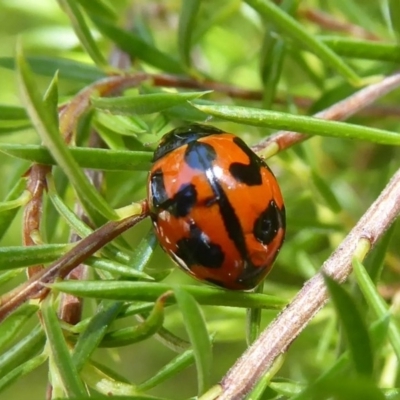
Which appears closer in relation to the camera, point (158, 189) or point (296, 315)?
point (296, 315)

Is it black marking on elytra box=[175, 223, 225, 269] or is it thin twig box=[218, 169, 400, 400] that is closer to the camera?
thin twig box=[218, 169, 400, 400]

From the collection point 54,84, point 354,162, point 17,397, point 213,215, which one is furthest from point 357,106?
point 17,397

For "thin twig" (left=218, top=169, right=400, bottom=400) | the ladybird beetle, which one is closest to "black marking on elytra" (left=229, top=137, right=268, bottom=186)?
the ladybird beetle

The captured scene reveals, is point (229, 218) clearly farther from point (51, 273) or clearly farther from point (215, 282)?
point (51, 273)

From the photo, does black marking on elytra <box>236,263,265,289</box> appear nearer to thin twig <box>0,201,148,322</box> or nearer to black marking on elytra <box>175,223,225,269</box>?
black marking on elytra <box>175,223,225,269</box>

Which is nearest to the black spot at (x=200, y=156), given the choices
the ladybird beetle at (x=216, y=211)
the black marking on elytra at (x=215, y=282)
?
the ladybird beetle at (x=216, y=211)

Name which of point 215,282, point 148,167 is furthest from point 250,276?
point 148,167

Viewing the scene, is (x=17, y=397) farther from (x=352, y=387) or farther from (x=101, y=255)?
(x=352, y=387)
